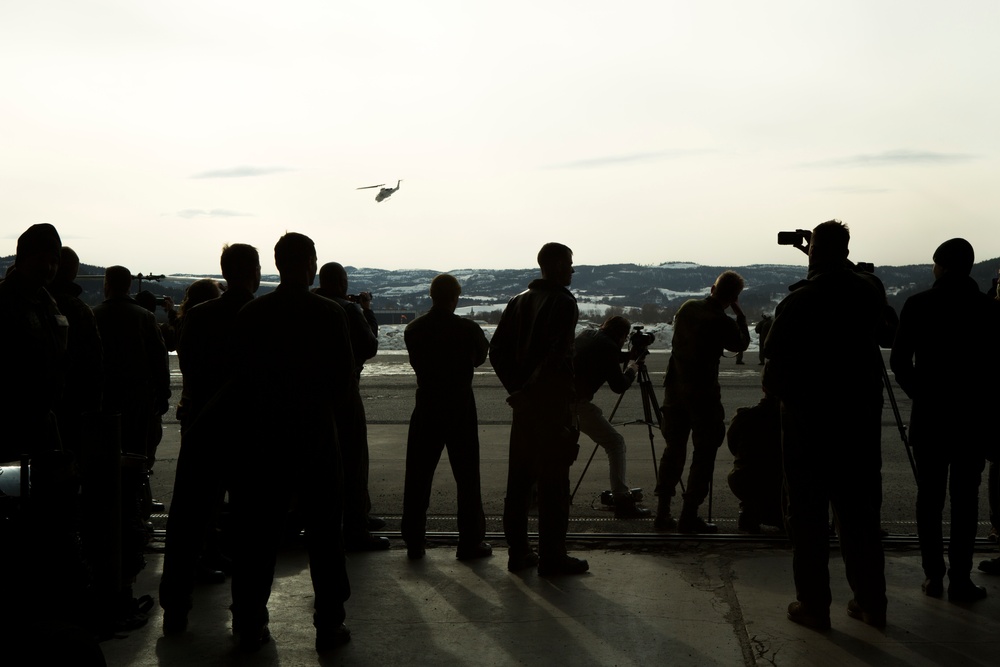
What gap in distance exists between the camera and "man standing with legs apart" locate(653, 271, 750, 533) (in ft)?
24.5

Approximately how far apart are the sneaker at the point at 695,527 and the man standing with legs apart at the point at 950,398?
1756 mm

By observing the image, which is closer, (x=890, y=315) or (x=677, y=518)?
(x=890, y=315)

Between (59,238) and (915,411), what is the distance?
4813mm

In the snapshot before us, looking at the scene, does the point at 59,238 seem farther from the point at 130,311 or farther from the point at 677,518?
the point at 677,518

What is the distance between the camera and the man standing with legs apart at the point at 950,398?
580 centimetres

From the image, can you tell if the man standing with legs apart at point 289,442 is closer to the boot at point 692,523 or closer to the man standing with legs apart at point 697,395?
the boot at point 692,523

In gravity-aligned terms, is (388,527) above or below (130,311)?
below

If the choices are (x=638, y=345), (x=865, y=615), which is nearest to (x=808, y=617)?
(x=865, y=615)

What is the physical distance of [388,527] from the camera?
26.0ft

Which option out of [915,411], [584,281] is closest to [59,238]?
[915,411]

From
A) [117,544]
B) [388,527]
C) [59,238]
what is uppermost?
[59,238]

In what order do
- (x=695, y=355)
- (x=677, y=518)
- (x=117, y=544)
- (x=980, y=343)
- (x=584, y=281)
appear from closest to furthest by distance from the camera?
(x=117, y=544) → (x=980, y=343) → (x=695, y=355) → (x=677, y=518) → (x=584, y=281)

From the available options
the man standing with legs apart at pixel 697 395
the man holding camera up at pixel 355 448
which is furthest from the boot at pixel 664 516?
the man holding camera up at pixel 355 448

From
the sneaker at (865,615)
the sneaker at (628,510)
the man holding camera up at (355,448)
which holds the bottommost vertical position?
the sneaker at (628,510)
